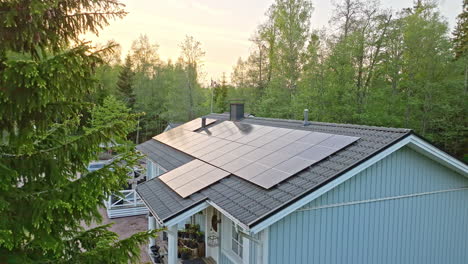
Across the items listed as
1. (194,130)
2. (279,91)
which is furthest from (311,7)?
(194,130)

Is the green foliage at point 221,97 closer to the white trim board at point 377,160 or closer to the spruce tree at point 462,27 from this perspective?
the spruce tree at point 462,27

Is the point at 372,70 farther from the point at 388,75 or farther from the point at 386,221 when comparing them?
the point at 386,221

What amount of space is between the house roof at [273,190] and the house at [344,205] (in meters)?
0.02

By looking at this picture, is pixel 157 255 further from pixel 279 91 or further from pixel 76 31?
pixel 279 91

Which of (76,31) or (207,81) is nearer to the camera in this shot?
(76,31)

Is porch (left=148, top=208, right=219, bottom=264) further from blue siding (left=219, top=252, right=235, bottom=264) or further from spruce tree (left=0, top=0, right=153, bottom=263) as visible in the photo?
spruce tree (left=0, top=0, right=153, bottom=263)

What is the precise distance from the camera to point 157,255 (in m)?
9.88


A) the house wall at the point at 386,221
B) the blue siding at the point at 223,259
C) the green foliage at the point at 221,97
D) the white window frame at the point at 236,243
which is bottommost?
the blue siding at the point at 223,259

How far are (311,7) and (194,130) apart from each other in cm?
1669

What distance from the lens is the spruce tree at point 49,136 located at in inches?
125

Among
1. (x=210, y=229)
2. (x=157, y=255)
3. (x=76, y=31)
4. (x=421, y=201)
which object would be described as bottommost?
(x=157, y=255)

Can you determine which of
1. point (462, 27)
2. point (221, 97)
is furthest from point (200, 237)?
point (462, 27)

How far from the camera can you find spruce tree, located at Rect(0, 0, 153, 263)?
3166mm

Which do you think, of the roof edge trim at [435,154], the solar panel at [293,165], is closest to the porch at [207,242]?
the solar panel at [293,165]
